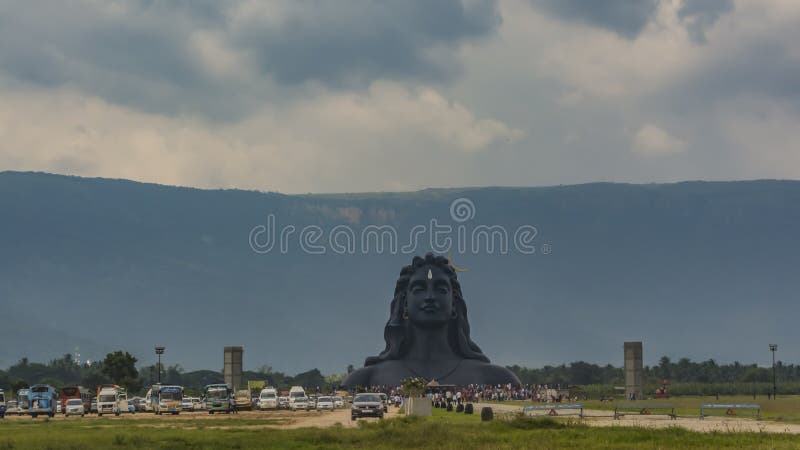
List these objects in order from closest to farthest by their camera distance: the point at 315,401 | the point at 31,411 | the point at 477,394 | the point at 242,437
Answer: the point at 242,437, the point at 31,411, the point at 315,401, the point at 477,394

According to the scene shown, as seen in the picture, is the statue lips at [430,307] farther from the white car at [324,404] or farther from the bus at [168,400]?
the bus at [168,400]

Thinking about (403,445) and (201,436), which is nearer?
(403,445)

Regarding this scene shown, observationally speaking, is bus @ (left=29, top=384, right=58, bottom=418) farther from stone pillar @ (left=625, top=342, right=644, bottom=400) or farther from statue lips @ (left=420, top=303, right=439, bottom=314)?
stone pillar @ (left=625, top=342, right=644, bottom=400)

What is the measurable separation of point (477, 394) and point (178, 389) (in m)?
37.1

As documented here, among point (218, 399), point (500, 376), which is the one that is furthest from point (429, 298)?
point (218, 399)

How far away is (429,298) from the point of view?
121 meters

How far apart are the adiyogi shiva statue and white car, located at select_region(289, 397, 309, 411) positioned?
30.8m

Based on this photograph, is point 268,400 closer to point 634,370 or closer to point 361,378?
point 361,378

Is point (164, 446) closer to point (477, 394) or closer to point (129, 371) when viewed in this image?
point (477, 394)

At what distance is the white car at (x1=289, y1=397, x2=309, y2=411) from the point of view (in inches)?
3504

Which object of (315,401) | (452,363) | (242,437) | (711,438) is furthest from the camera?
(452,363)

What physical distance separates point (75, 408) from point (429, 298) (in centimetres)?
4533

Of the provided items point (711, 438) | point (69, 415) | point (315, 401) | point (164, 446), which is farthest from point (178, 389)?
point (711, 438)

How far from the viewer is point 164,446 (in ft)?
142
